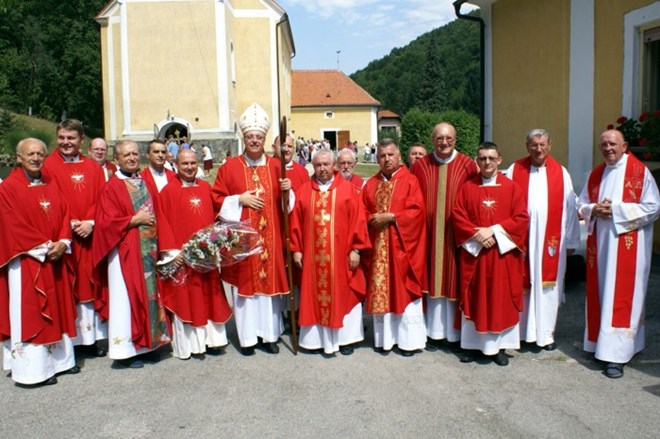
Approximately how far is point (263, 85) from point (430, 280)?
29915 millimetres

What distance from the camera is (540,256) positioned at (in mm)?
5480

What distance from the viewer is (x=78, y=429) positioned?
4.20 metres

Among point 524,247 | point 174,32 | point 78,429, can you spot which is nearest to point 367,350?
point 524,247

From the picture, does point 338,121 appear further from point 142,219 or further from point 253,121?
point 142,219

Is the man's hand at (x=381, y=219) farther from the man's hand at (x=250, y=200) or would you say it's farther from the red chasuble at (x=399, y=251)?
the man's hand at (x=250, y=200)

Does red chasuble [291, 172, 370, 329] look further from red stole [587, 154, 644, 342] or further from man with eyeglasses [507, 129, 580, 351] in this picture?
red stole [587, 154, 644, 342]

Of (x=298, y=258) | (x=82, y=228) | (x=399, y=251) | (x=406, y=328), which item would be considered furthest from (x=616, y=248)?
(x=82, y=228)

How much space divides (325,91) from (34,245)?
51507 mm

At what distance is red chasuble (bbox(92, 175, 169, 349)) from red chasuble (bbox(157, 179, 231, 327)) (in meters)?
0.23

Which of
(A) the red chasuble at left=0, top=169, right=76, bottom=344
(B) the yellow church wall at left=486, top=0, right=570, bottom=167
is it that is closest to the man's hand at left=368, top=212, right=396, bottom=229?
(A) the red chasuble at left=0, top=169, right=76, bottom=344

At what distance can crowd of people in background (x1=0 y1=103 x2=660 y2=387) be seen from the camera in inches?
197

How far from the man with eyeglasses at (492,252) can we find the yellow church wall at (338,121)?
4902 centimetres

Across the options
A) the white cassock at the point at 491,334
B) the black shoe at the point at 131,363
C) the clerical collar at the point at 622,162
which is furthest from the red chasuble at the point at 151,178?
the clerical collar at the point at 622,162

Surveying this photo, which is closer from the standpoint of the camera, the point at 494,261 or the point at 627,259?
the point at 627,259
